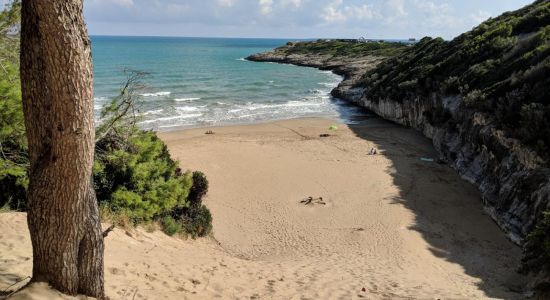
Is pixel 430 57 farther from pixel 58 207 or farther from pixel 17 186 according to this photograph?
pixel 58 207

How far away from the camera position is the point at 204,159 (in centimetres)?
2419

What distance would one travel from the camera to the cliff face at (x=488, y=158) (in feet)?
50.2

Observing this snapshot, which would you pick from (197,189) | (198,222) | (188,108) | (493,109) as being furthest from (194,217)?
(188,108)

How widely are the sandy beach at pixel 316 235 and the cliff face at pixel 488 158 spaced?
0.69m

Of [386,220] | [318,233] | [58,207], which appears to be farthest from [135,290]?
[386,220]

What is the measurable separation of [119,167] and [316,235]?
748cm

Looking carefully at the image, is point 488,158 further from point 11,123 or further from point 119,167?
point 11,123

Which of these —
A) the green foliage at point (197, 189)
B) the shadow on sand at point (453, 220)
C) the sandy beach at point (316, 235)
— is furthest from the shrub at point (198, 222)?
the shadow on sand at point (453, 220)

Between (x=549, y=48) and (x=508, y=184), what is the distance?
10.3m

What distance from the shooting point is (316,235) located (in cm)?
1572

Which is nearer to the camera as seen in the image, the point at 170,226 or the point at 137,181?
the point at 137,181

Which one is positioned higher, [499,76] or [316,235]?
[499,76]

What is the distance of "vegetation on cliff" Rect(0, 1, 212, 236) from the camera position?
9.56 metres

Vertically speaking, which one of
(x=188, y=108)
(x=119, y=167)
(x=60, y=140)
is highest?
(x=60, y=140)
